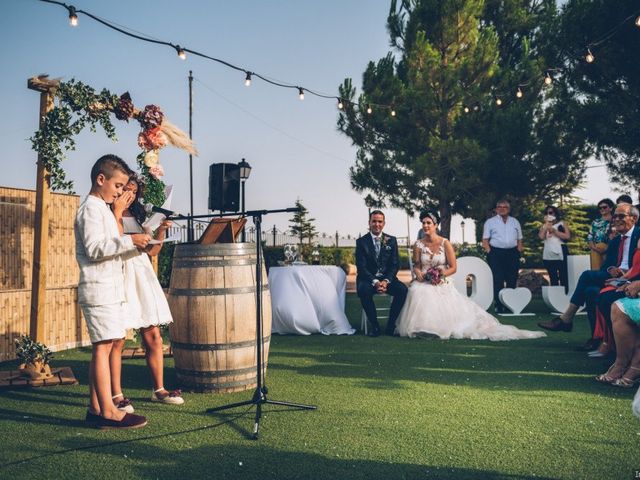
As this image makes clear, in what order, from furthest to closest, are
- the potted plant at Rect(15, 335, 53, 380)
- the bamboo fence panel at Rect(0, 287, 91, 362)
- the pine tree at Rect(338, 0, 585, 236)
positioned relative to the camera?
the pine tree at Rect(338, 0, 585, 236)
the bamboo fence panel at Rect(0, 287, 91, 362)
the potted plant at Rect(15, 335, 53, 380)

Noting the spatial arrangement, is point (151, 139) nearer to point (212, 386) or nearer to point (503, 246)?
point (212, 386)

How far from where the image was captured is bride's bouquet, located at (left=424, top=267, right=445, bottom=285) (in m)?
7.15

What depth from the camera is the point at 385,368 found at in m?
4.85

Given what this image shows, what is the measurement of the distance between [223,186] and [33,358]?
440cm

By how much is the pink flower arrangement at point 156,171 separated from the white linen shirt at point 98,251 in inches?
84.0

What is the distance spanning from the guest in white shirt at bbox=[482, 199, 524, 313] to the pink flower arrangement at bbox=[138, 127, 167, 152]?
5901 mm

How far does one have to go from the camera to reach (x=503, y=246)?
944 centimetres

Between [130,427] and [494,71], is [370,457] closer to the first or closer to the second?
[130,427]

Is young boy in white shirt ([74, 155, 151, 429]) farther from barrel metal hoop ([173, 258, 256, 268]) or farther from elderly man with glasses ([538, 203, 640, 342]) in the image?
elderly man with glasses ([538, 203, 640, 342])

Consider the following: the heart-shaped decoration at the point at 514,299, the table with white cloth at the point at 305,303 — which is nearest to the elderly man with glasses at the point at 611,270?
the table with white cloth at the point at 305,303

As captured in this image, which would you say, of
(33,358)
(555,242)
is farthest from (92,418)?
(555,242)

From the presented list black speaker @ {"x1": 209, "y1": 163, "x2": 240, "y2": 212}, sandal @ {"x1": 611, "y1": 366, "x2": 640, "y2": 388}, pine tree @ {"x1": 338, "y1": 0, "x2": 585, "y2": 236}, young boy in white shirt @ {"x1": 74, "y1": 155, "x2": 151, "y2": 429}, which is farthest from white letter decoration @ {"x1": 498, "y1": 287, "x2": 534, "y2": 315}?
pine tree @ {"x1": 338, "y1": 0, "x2": 585, "y2": 236}

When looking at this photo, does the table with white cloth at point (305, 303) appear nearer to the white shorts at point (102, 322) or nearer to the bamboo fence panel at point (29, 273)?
the bamboo fence panel at point (29, 273)

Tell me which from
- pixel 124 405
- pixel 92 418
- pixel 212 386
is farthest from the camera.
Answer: pixel 212 386
